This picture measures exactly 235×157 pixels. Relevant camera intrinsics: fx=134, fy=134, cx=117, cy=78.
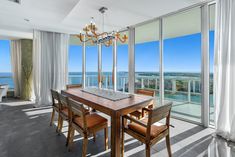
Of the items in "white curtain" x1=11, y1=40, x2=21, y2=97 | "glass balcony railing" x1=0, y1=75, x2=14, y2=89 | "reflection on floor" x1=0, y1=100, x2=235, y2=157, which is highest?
"white curtain" x1=11, y1=40, x2=21, y2=97

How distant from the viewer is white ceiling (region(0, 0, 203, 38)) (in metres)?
2.68

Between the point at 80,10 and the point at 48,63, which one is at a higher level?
the point at 80,10

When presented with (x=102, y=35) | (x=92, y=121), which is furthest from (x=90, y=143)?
(x=102, y=35)

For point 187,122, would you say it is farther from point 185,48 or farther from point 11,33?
point 11,33

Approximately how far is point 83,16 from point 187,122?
3.67 meters

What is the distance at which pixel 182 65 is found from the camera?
4.22 metres

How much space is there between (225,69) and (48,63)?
5.05 metres

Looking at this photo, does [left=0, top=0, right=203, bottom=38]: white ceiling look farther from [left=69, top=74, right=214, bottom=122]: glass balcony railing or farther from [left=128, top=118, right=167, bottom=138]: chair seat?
[left=128, top=118, right=167, bottom=138]: chair seat

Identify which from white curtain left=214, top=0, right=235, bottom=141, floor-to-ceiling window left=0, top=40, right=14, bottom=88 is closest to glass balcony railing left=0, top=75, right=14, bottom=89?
floor-to-ceiling window left=0, top=40, right=14, bottom=88

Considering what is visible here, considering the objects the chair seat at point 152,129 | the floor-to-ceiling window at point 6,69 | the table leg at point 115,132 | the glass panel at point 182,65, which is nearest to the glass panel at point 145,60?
the glass panel at point 182,65

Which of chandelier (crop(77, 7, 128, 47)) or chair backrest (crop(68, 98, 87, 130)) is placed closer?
chair backrest (crop(68, 98, 87, 130))

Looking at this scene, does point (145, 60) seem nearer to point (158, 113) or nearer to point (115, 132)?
point (158, 113)

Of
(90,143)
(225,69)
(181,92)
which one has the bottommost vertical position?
(90,143)

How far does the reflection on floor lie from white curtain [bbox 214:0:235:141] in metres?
0.30
